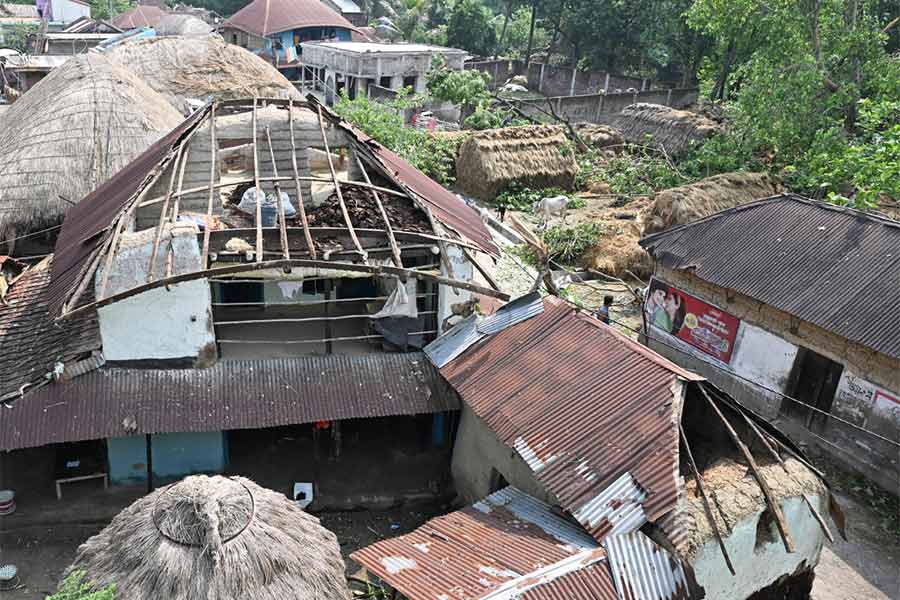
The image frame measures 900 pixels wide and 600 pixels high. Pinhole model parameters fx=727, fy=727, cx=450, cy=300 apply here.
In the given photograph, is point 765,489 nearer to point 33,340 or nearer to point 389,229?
point 389,229

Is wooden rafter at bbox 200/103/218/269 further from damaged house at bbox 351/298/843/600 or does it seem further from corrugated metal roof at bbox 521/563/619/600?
corrugated metal roof at bbox 521/563/619/600

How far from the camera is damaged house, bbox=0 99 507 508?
1091 cm

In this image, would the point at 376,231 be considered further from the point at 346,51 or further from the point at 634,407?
the point at 346,51

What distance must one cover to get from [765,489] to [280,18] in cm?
4721

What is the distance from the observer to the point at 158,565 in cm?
762

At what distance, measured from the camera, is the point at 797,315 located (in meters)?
13.4

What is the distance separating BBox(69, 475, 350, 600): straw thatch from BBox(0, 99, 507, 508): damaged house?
9.53ft

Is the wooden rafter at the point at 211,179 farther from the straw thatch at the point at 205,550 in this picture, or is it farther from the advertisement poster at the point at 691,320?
the advertisement poster at the point at 691,320

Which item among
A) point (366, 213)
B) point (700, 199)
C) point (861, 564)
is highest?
point (366, 213)

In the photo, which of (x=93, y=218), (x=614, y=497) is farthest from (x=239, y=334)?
(x=614, y=497)

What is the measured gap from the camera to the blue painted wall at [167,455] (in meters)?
11.7

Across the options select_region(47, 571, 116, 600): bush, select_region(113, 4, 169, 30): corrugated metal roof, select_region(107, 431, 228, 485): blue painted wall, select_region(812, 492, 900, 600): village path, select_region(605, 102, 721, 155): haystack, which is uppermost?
select_region(113, 4, 169, 30): corrugated metal roof

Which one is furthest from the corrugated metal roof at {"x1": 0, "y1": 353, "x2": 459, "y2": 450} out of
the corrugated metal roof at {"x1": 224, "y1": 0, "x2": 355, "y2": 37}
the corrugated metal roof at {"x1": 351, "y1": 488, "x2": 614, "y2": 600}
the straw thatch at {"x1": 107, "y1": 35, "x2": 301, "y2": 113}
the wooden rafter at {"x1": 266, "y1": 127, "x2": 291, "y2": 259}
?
the corrugated metal roof at {"x1": 224, "y1": 0, "x2": 355, "y2": 37}

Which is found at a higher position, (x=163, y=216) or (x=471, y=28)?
(x=471, y=28)
